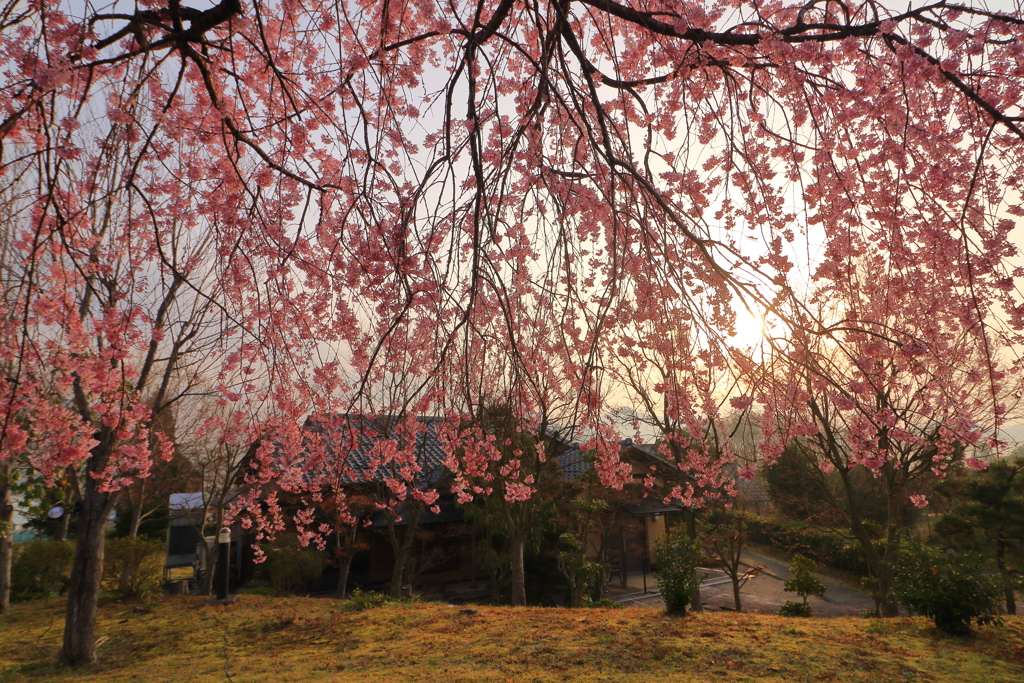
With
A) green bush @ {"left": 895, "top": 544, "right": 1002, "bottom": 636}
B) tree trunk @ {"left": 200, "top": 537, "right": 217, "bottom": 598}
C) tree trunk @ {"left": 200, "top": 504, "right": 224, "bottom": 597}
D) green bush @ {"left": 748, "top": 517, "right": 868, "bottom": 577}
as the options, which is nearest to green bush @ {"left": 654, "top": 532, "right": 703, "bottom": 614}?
green bush @ {"left": 895, "top": 544, "right": 1002, "bottom": 636}

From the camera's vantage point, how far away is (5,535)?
9852mm

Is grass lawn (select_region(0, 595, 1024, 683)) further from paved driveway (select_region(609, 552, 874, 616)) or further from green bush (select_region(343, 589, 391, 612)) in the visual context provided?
paved driveway (select_region(609, 552, 874, 616))

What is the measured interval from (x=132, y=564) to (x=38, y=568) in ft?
10.2

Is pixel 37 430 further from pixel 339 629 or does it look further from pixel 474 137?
pixel 474 137

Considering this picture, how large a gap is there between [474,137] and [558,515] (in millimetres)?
9941

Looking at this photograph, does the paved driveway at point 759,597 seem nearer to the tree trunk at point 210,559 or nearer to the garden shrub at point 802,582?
the garden shrub at point 802,582

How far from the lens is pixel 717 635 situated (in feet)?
20.3

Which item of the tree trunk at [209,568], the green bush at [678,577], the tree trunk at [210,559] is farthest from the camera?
the tree trunk at [209,568]

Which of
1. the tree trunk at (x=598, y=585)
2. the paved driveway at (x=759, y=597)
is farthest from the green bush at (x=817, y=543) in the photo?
the tree trunk at (x=598, y=585)

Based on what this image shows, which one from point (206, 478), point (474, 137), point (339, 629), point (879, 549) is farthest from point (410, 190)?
point (879, 549)

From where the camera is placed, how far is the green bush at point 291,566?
11.2 meters

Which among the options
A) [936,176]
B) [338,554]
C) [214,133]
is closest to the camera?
[214,133]

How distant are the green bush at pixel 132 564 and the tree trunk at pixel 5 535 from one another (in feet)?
4.89

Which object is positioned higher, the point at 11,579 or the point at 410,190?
the point at 410,190
